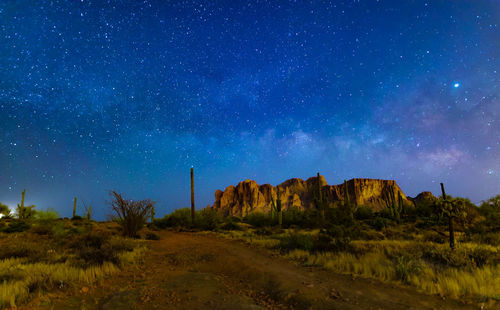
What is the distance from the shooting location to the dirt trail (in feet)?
15.9

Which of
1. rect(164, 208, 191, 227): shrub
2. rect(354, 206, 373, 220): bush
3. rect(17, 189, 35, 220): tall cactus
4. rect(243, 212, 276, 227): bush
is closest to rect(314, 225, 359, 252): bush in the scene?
rect(164, 208, 191, 227): shrub

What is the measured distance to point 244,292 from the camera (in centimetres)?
581

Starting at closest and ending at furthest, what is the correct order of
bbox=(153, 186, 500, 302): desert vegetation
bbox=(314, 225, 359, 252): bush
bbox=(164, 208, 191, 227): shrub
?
bbox=(153, 186, 500, 302): desert vegetation
bbox=(314, 225, 359, 252): bush
bbox=(164, 208, 191, 227): shrub

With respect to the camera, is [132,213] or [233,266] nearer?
[233,266]

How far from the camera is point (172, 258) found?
9672mm

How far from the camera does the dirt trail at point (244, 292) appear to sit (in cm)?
484

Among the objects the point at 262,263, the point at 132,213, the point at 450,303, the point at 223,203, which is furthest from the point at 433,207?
the point at 223,203

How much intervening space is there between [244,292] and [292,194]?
9141 centimetres

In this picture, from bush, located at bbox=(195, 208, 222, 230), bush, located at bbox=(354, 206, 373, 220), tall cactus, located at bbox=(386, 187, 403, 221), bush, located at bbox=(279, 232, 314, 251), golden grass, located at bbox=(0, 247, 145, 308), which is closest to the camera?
golden grass, located at bbox=(0, 247, 145, 308)

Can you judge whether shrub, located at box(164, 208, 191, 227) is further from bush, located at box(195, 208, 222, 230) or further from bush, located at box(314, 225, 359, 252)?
bush, located at box(314, 225, 359, 252)

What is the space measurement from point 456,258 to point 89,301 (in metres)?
10.1

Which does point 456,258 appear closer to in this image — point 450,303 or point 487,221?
point 450,303

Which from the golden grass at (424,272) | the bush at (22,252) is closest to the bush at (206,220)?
the bush at (22,252)

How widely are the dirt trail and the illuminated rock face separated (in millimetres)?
78276
